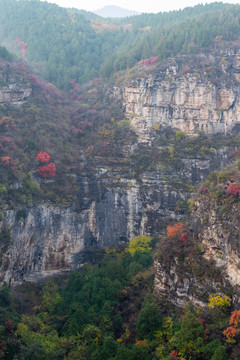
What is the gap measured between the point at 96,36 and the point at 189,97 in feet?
94.3

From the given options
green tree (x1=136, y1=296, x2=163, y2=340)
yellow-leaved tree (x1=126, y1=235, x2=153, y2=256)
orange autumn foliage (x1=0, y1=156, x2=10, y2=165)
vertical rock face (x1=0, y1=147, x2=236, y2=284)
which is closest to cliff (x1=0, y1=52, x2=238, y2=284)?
vertical rock face (x1=0, y1=147, x2=236, y2=284)

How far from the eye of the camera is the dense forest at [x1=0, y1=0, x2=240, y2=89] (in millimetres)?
45844

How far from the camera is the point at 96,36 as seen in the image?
206ft

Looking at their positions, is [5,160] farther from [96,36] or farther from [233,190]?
[96,36]

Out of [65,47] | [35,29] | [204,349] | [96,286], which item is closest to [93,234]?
[96,286]

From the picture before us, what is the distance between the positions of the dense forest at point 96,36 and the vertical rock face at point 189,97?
3.73m

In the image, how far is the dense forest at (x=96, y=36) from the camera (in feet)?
150

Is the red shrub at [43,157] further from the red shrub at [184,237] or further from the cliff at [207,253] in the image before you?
the red shrub at [184,237]

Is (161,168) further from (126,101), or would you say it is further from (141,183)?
(126,101)

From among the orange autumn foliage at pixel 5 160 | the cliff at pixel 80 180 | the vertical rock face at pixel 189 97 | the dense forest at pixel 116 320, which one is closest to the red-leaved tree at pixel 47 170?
the cliff at pixel 80 180

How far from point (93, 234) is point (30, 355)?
16.6m

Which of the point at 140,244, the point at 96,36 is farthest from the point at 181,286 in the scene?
the point at 96,36

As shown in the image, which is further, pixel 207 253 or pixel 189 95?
pixel 189 95

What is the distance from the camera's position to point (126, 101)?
43250 millimetres
